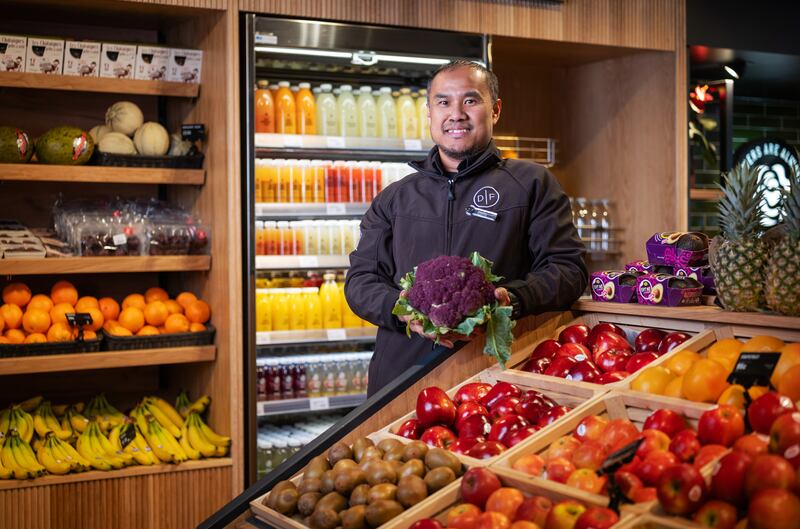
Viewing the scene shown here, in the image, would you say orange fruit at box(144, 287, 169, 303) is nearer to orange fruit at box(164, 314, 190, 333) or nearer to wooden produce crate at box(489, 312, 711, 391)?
orange fruit at box(164, 314, 190, 333)

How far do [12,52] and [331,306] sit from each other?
188 centimetres

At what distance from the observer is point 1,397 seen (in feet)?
13.8

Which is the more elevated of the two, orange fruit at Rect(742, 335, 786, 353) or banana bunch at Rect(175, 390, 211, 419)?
orange fruit at Rect(742, 335, 786, 353)

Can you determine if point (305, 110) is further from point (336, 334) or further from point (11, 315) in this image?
point (11, 315)

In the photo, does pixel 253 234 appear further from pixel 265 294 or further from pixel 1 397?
pixel 1 397

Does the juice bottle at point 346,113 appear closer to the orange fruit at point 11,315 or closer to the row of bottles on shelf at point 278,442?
the row of bottles on shelf at point 278,442

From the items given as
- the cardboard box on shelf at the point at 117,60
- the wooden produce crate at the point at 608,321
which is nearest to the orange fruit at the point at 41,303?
the cardboard box on shelf at the point at 117,60

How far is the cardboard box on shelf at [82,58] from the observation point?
3.93 meters

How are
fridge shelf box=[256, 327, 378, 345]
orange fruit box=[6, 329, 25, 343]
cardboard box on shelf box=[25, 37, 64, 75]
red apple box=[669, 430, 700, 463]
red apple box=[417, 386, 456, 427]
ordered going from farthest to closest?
fridge shelf box=[256, 327, 378, 345], cardboard box on shelf box=[25, 37, 64, 75], orange fruit box=[6, 329, 25, 343], red apple box=[417, 386, 456, 427], red apple box=[669, 430, 700, 463]

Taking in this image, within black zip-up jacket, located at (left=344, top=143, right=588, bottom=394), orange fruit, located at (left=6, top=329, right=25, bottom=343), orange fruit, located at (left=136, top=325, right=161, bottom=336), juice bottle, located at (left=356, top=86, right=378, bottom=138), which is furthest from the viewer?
juice bottle, located at (left=356, top=86, right=378, bottom=138)

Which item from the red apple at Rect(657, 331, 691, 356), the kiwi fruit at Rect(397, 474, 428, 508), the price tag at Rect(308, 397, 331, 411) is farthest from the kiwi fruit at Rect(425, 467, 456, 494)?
the price tag at Rect(308, 397, 331, 411)

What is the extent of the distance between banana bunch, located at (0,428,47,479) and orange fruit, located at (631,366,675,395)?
2669mm

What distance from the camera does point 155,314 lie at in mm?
4062

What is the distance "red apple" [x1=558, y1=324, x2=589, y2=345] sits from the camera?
2502mm
